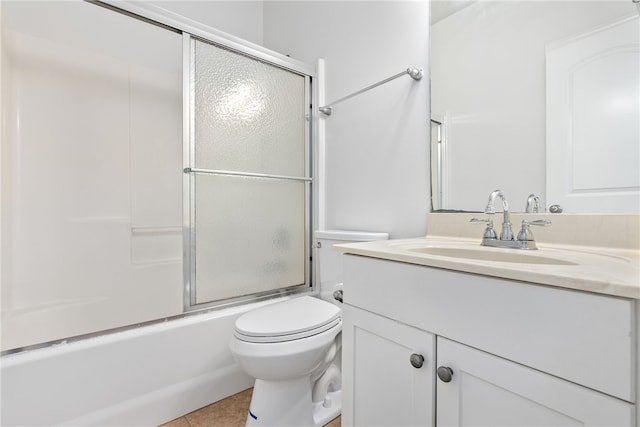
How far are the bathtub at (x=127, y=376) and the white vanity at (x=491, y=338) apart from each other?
75 cm

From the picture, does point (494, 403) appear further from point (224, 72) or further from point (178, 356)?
point (224, 72)

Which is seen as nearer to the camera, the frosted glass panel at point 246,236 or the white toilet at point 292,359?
the white toilet at point 292,359

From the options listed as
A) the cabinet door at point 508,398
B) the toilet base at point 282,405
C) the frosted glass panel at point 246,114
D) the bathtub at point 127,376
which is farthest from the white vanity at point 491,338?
the frosted glass panel at point 246,114

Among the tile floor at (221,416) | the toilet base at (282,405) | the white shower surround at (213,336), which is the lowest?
the tile floor at (221,416)

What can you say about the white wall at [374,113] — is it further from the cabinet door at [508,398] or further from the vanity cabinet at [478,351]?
the cabinet door at [508,398]

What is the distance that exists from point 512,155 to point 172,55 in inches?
78.2

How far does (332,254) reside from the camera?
1.50 metres

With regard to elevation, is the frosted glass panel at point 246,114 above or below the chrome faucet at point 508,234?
above

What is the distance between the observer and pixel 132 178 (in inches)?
74.0

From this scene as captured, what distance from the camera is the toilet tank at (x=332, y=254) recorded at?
1427mm

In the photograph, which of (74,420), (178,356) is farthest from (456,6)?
(74,420)

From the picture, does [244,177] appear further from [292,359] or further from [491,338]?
[491,338]

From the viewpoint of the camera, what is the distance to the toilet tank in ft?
4.68

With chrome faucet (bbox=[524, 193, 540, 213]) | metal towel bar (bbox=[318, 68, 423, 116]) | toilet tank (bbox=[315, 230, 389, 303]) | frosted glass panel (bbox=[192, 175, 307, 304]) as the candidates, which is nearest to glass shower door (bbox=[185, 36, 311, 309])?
frosted glass panel (bbox=[192, 175, 307, 304])
